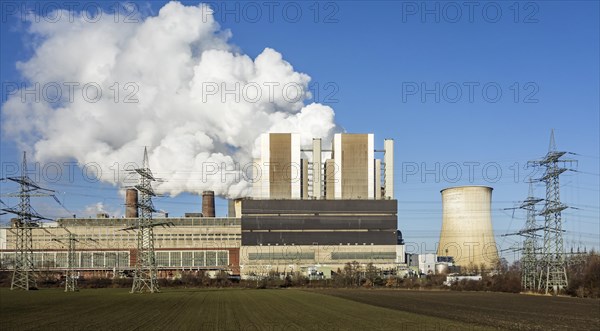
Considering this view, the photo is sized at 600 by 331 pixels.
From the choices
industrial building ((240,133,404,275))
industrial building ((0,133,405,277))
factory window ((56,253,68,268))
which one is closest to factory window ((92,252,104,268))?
industrial building ((0,133,405,277))

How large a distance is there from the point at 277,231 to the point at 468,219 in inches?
1499

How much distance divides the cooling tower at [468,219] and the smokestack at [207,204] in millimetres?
45283

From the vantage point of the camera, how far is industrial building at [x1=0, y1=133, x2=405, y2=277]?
109 metres

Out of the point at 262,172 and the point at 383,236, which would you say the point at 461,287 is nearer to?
the point at 383,236

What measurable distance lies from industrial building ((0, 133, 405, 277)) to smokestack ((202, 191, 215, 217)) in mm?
421

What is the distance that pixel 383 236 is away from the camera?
111 metres

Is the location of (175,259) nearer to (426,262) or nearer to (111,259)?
(111,259)

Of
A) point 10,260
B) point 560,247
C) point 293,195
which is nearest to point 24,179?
point 10,260

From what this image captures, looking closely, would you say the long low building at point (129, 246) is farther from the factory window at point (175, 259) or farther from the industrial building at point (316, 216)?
the industrial building at point (316, 216)

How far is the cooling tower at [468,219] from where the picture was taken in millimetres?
79312

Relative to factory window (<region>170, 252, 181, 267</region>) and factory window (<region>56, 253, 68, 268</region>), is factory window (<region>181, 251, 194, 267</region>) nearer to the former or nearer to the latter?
factory window (<region>170, 252, 181, 267</region>)

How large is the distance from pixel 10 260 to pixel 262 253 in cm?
4247


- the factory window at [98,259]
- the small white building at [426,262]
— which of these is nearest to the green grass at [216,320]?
the factory window at [98,259]

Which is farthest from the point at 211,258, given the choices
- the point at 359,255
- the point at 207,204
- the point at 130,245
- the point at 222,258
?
the point at 359,255
